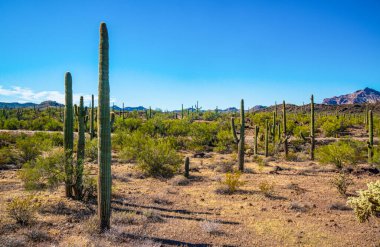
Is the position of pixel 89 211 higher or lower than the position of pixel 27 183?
lower

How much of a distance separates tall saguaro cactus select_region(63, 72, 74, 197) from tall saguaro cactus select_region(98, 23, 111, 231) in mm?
2858

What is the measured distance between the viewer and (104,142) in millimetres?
7285

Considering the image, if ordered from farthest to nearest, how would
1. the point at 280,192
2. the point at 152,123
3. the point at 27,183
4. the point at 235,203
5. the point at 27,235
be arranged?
the point at 152,123 < the point at 280,192 < the point at 235,203 < the point at 27,183 < the point at 27,235

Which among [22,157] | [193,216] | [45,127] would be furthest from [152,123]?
[193,216]

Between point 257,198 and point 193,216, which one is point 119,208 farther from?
point 257,198

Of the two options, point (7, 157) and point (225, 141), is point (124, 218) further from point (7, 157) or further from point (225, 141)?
point (225, 141)

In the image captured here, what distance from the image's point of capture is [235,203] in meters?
10.7

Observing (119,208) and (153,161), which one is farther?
(153,161)

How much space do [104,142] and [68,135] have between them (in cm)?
360

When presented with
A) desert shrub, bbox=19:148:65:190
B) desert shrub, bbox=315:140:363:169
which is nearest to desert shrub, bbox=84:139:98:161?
desert shrub, bbox=19:148:65:190

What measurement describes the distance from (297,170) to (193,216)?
33.8 ft

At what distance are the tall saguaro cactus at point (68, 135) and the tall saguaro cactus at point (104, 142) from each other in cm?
286

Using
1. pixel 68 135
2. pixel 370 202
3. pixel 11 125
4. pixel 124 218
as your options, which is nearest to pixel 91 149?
pixel 68 135

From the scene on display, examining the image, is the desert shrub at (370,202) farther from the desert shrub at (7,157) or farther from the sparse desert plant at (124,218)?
the desert shrub at (7,157)
